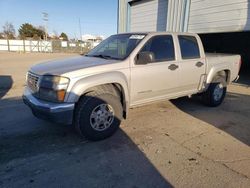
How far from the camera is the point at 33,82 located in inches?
152

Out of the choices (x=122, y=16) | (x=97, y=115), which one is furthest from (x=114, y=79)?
(x=122, y=16)

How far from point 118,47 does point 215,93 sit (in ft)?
10.2

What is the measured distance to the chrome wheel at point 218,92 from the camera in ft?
19.7

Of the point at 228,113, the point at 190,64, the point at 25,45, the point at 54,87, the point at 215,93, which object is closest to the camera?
the point at 54,87

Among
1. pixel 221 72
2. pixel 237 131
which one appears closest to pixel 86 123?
pixel 237 131

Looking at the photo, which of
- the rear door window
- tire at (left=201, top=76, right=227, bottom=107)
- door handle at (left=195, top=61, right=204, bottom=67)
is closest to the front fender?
Result: the rear door window

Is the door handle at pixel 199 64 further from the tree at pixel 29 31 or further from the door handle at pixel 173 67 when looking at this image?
the tree at pixel 29 31

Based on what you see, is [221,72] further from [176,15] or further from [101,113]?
[176,15]

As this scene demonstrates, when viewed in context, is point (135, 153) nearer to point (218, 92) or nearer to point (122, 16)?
point (218, 92)

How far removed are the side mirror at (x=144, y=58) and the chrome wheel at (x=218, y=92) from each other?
8.99 ft

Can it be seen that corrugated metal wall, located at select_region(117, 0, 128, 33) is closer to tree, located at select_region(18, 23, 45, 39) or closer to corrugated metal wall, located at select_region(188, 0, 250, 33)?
corrugated metal wall, located at select_region(188, 0, 250, 33)

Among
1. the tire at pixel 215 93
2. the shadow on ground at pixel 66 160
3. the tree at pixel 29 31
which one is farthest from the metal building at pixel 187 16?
the tree at pixel 29 31

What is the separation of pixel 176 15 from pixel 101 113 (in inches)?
326

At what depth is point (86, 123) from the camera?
145 inches
